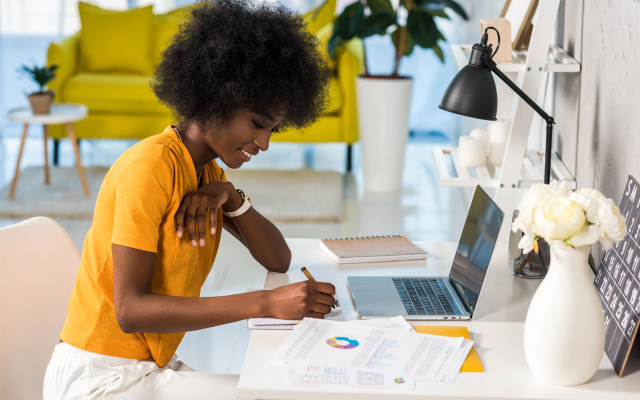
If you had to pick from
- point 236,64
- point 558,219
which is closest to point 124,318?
point 236,64

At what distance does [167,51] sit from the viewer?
1.36 m

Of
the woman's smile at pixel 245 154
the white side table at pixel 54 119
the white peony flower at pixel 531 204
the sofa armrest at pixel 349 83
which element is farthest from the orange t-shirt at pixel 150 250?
the sofa armrest at pixel 349 83

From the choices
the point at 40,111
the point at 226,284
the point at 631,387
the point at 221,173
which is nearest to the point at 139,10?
the point at 40,111

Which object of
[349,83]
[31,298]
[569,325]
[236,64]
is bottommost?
[31,298]

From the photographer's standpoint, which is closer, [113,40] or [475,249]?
[475,249]

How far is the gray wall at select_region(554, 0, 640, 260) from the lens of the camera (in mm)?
1229

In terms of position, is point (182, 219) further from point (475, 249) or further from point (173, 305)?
point (475, 249)

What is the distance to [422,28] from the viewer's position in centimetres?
379

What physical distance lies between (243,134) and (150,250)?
1.01 feet

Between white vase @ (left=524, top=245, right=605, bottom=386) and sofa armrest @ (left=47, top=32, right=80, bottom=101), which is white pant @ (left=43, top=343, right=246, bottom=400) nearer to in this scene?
white vase @ (left=524, top=245, right=605, bottom=386)

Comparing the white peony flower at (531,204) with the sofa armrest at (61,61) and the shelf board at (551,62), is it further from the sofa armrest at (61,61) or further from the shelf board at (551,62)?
the sofa armrest at (61,61)

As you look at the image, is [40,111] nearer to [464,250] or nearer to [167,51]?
[167,51]

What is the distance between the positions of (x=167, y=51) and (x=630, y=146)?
92 centimetres

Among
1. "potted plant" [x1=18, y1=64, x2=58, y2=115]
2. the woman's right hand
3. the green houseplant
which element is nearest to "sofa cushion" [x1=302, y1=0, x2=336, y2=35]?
the green houseplant
